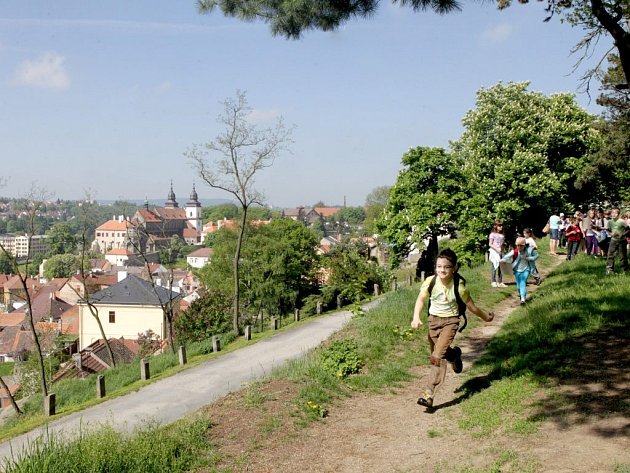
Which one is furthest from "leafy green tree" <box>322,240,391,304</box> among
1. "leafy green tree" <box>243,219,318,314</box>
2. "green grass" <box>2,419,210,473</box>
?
"green grass" <box>2,419,210,473</box>

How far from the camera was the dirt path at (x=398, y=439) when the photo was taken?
4887 mm

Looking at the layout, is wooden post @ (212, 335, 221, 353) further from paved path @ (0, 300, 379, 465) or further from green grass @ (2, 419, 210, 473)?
green grass @ (2, 419, 210, 473)

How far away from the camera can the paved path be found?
37.4 ft

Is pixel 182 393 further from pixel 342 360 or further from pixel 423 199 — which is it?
pixel 423 199

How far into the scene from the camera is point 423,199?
28375mm

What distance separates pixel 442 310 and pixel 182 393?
29.1 feet

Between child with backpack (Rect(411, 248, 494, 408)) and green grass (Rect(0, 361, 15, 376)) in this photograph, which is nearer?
child with backpack (Rect(411, 248, 494, 408))

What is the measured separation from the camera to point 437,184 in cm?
2861

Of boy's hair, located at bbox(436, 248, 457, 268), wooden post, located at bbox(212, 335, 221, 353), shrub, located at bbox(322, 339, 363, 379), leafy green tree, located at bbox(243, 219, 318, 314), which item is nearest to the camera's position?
boy's hair, located at bbox(436, 248, 457, 268)

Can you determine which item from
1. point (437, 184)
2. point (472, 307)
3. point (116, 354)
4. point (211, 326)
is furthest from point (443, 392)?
point (116, 354)

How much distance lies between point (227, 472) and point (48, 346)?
43.0 meters

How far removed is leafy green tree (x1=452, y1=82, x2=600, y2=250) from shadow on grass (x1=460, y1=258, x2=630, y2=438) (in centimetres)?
2059

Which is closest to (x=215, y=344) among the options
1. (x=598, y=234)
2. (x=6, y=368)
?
(x=598, y=234)

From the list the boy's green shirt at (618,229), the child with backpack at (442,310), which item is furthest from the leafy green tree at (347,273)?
the child with backpack at (442,310)
